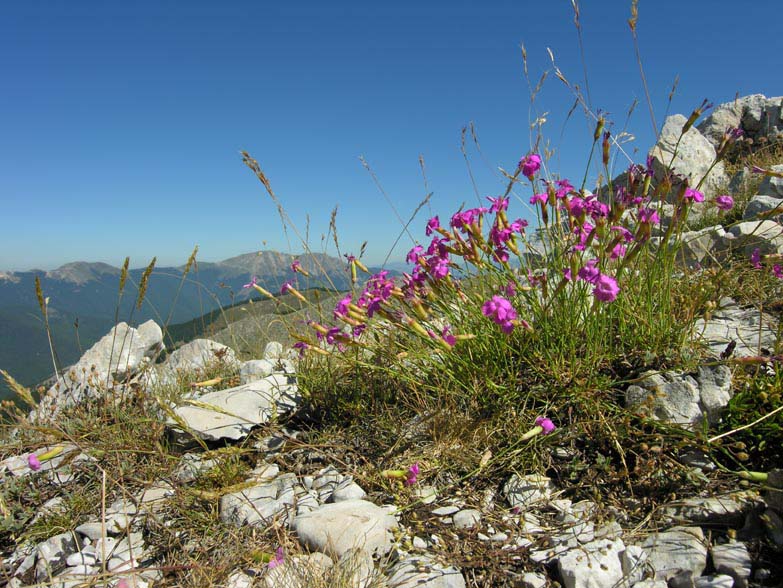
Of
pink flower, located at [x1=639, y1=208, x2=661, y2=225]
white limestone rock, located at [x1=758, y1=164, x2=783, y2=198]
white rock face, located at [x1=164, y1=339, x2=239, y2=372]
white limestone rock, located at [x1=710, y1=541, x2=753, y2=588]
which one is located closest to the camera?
white limestone rock, located at [x1=710, y1=541, x2=753, y2=588]

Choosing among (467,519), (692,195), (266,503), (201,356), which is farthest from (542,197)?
(201,356)

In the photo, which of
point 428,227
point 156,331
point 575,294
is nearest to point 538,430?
point 575,294

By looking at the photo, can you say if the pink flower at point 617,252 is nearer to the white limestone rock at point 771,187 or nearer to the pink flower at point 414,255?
the pink flower at point 414,255

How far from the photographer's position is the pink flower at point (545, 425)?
7.34 ft

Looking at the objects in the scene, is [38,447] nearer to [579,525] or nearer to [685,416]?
[579,525]

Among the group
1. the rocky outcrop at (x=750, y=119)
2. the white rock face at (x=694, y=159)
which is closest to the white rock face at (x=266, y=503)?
the white rock face at (x=694, y=159)

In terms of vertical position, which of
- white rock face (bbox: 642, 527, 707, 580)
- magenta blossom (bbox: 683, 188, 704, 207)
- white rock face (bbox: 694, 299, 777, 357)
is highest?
magenta blossom (bbox: 683, 188, 704, 207)

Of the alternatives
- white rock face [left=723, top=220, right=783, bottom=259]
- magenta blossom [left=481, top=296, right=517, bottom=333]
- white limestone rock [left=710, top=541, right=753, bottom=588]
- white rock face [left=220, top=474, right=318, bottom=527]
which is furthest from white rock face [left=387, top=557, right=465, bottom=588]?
white rock face [left=723, top=220, right=783, bottom=259]

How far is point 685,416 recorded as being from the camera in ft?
7.31

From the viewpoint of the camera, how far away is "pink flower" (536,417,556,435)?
2236 mm

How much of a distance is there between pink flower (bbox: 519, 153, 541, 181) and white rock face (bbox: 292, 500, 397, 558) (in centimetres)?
213

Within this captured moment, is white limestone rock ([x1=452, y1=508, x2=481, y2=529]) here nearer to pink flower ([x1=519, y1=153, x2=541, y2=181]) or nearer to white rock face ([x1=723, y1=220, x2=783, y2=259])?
pink flower ([x1=519, y1=153, x2=541, y2=181])

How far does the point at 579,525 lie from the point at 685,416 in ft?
2.71

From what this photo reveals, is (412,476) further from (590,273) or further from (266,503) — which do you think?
(590,273)
